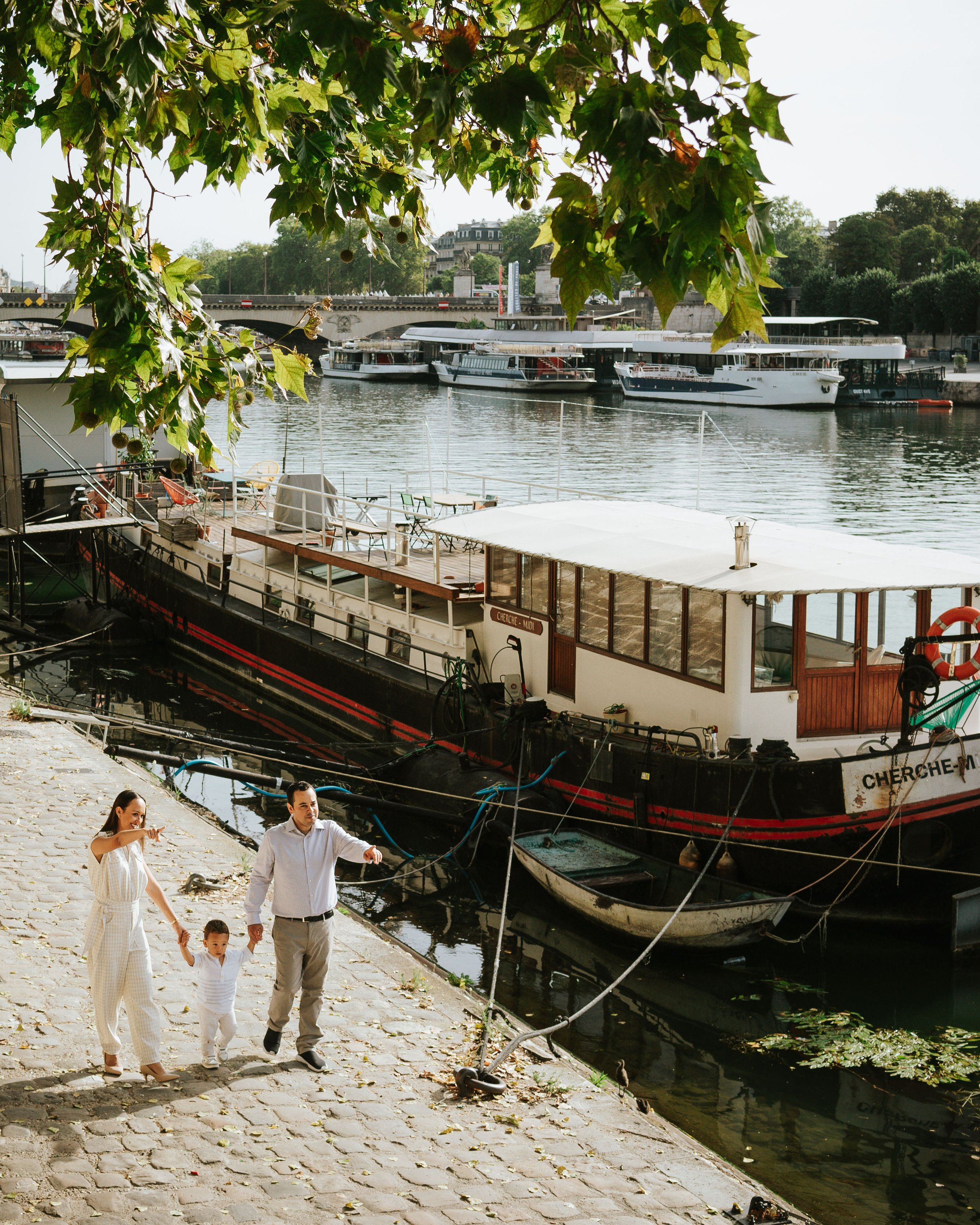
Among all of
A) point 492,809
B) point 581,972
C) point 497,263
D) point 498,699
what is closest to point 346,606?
point 498,699

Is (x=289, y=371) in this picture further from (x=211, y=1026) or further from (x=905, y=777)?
(x=905, y=777)

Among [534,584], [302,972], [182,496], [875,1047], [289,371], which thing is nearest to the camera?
[289,371]

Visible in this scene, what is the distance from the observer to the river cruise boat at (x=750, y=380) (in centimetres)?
8188

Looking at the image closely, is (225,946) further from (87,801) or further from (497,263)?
(497,263)

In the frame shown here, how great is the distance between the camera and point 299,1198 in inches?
245

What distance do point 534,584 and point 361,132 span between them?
30.5ft

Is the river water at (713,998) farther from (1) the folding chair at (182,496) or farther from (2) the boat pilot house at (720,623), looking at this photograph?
(1) the folding chair at (182,496)

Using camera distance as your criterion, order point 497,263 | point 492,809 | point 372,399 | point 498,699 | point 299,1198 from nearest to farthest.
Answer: point 299,1198, point 492,809, point 498,699, point 372,399, point 497,263

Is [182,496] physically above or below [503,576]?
above

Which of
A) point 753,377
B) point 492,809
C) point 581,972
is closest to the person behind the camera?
point 581,972

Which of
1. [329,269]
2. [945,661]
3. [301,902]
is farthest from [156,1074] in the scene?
[329,269]

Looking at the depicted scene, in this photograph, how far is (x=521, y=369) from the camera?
98.0m

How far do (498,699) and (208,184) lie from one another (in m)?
10.5

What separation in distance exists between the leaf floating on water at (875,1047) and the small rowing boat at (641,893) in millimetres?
991
